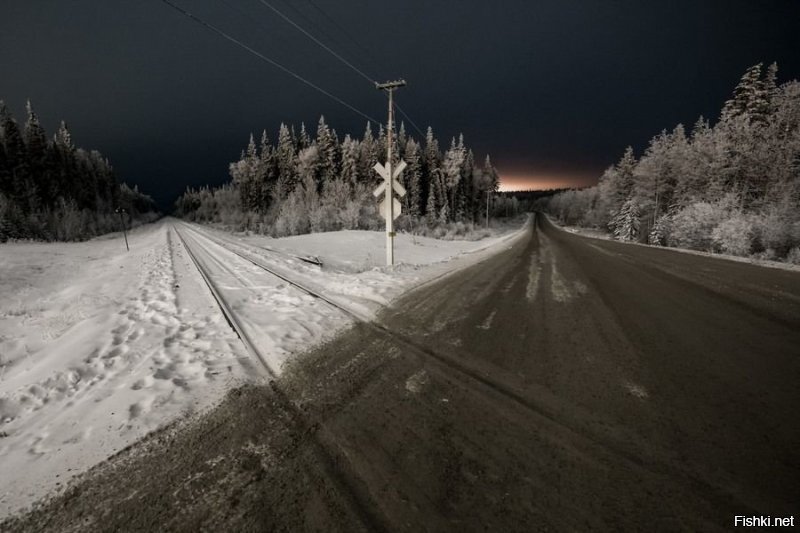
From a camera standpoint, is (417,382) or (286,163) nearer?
(417,382)

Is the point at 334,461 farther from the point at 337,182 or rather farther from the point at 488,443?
the point at 337,182

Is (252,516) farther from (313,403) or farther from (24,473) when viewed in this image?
(24,473)

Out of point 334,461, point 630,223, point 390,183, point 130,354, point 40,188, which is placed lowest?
point 130,354

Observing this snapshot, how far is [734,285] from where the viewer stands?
27.7ft

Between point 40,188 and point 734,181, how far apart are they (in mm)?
84096

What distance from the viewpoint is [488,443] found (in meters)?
2.75

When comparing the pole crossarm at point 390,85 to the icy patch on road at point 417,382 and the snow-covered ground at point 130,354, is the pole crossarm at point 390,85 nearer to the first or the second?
the snow-covered ground at point 130,354

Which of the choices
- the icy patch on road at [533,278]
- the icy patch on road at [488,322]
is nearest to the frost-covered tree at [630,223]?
the icy patch on road at [533,278]

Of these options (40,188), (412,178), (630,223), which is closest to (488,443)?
(630,223)

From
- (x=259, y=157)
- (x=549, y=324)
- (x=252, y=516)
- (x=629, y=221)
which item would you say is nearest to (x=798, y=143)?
(x=629, y=221)

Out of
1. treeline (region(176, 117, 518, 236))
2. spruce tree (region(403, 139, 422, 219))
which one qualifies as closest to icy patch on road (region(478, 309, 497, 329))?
treeline (region(176, 117, 518, 236))

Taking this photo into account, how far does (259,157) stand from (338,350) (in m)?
62.4

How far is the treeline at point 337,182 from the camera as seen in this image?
3991cm

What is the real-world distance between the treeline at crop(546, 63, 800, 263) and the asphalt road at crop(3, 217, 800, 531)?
17.4m
